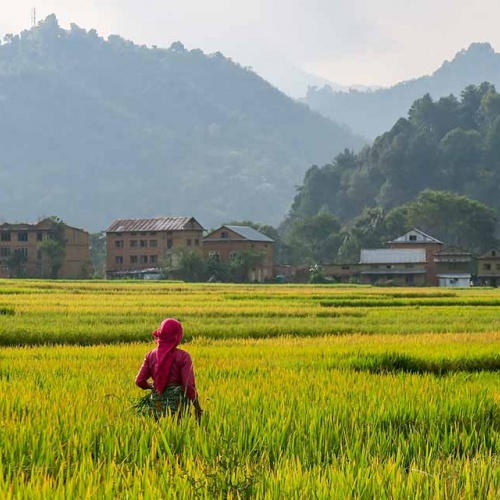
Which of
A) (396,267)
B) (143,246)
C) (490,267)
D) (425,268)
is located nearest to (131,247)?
(143,246)

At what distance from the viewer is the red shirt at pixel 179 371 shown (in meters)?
6.28

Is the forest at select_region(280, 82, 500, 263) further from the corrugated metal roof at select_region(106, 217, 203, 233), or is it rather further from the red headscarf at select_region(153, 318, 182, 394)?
the red headscarf at select_region(153, 318, 182, 394)

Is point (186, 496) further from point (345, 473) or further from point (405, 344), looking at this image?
point (405, 344)

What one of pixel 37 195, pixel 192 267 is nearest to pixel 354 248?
pixel 192 267

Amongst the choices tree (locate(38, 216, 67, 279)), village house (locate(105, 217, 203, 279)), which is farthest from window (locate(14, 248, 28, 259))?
village house (locate(105, 217, 203, 279))

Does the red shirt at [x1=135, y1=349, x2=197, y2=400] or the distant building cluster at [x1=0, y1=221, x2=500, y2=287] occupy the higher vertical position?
the distant building cluster at [x1=0, y1=221, x2=500, y2=287]

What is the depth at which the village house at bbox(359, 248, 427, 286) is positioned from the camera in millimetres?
76062

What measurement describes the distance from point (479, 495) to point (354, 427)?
2052 millimetres

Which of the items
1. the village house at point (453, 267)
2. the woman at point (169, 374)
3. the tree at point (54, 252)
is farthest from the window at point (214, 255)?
the woman at point (169, 374)

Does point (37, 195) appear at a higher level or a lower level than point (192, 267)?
higher

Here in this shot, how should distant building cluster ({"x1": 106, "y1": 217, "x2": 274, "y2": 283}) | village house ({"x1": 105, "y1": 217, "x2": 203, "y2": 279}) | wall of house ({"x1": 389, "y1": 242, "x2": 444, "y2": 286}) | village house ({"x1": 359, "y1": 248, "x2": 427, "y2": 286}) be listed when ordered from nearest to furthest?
village house ({"x1": 359, "y1": 248, "x2": 427, "y2": 286}), wall of house ({"x1": 389, "y1": 242, "x2": 444, "y2": 286}), distant building cluster ({"x1": 106, "y1": 217, "x2": 274, "y2": 283}), village house ({"x1": 105, "y1": 217, "x2": 203, "y2": 279})

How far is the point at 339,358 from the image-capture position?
12.1 m

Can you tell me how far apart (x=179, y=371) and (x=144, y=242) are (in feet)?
256

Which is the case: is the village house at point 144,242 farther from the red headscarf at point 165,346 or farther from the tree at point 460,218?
the red headscarf at point 165,346
